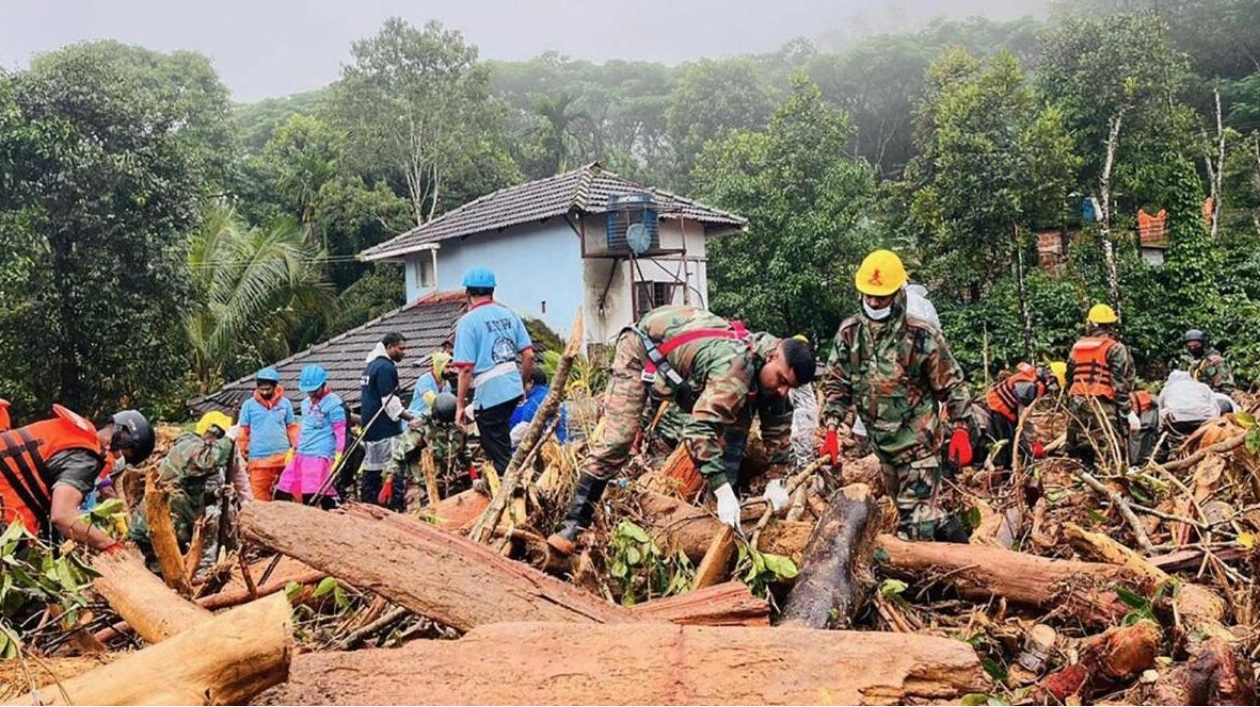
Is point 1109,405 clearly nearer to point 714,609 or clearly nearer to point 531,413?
point 531,413

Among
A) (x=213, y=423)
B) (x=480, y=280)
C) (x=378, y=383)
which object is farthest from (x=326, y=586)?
(x=378, y=383)

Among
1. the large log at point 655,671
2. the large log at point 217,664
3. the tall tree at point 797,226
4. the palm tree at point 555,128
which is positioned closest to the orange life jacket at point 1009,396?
the large log at point 655,671

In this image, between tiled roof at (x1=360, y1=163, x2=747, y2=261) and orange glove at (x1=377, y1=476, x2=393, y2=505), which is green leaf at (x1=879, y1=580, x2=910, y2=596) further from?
tiled roof at (x1=360, y1=163, x2=747, y2=261)

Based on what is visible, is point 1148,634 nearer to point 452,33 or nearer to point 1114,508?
point 1114,508

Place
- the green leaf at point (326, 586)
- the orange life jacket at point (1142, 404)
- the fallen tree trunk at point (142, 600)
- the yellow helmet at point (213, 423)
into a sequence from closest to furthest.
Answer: the fallen tree trunk at point (142, 600) < the green leaf at point (326, 586) < the yellow helmet at point (213, 423) < the orange life jacket at point (1142, 404)

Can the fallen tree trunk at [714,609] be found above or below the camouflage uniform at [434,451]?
above

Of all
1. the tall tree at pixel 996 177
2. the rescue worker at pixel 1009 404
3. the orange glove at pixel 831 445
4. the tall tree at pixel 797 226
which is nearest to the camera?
the orange glove at pixel 831 445

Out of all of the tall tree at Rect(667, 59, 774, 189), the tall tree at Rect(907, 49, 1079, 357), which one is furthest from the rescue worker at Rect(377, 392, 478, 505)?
the tall tree at Rect(667, 59, 774, 189)

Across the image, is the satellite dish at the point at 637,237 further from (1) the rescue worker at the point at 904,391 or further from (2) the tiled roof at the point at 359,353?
(1) the rescue worker at the point at 904,391

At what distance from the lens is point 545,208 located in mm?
18047

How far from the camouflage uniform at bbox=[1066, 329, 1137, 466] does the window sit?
10957mm

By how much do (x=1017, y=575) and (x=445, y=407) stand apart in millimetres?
4519

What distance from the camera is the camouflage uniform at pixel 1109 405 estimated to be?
771 centimetres

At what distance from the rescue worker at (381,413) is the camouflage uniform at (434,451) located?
5.9 inches
